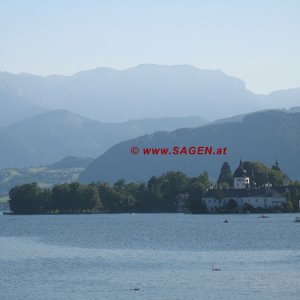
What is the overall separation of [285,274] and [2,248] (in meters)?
39.8

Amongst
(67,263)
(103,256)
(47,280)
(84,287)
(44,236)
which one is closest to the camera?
(84,287)

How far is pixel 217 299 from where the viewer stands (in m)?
53.9

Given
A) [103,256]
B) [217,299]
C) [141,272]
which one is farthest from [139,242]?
[217,299]

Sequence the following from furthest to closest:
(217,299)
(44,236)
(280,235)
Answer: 1. (44,236)
2. (280,235)
3. (217,299)

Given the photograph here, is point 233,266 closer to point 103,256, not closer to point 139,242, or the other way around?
point 103,256

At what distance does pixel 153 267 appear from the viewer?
7088 centimetres

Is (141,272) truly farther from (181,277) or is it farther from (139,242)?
(139,242)

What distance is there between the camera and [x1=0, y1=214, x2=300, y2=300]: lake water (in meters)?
57.3

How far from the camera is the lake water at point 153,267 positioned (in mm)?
57344

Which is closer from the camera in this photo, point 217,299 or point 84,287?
point 217,299

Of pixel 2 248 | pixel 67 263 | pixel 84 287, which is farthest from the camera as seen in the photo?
pixel 2 248

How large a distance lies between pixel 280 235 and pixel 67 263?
40.2 m

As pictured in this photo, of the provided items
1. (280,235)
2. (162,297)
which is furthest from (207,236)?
(162,297)

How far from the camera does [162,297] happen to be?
5500 cm
